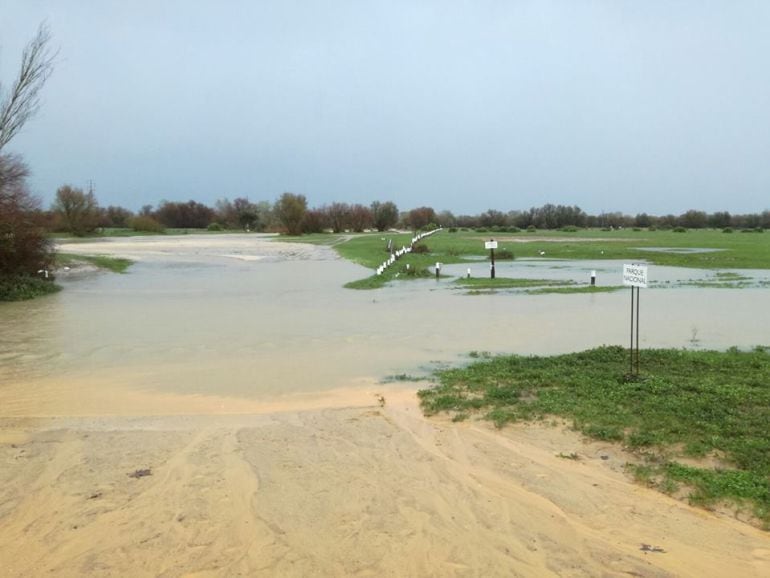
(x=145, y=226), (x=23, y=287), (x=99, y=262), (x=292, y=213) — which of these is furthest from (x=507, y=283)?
(x=145, y=226)

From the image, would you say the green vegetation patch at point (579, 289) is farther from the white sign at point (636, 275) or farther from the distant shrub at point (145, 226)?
the distant shrub at point (145, 226)

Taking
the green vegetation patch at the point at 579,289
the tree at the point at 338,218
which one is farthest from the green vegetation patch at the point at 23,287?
the tree at the point at 338,218

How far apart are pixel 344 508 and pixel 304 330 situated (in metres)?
9.43

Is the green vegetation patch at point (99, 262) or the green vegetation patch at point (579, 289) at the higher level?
the green vegetation patch at point (99, 262)

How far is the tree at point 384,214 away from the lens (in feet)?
317

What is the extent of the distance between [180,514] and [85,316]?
14.1 metres

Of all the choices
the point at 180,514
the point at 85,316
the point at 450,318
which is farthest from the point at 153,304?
the point at 180,514

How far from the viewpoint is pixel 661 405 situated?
7.05m

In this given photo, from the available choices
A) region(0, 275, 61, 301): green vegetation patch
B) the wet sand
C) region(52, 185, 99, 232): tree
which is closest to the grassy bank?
the wet sand

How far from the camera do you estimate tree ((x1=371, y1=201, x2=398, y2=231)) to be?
9656cm

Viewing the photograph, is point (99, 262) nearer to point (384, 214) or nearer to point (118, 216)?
point (384, 214)

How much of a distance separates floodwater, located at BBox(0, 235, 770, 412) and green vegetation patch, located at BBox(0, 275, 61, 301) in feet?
3.05

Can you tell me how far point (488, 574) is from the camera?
3.91m

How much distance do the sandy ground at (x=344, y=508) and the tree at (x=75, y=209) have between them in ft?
240
